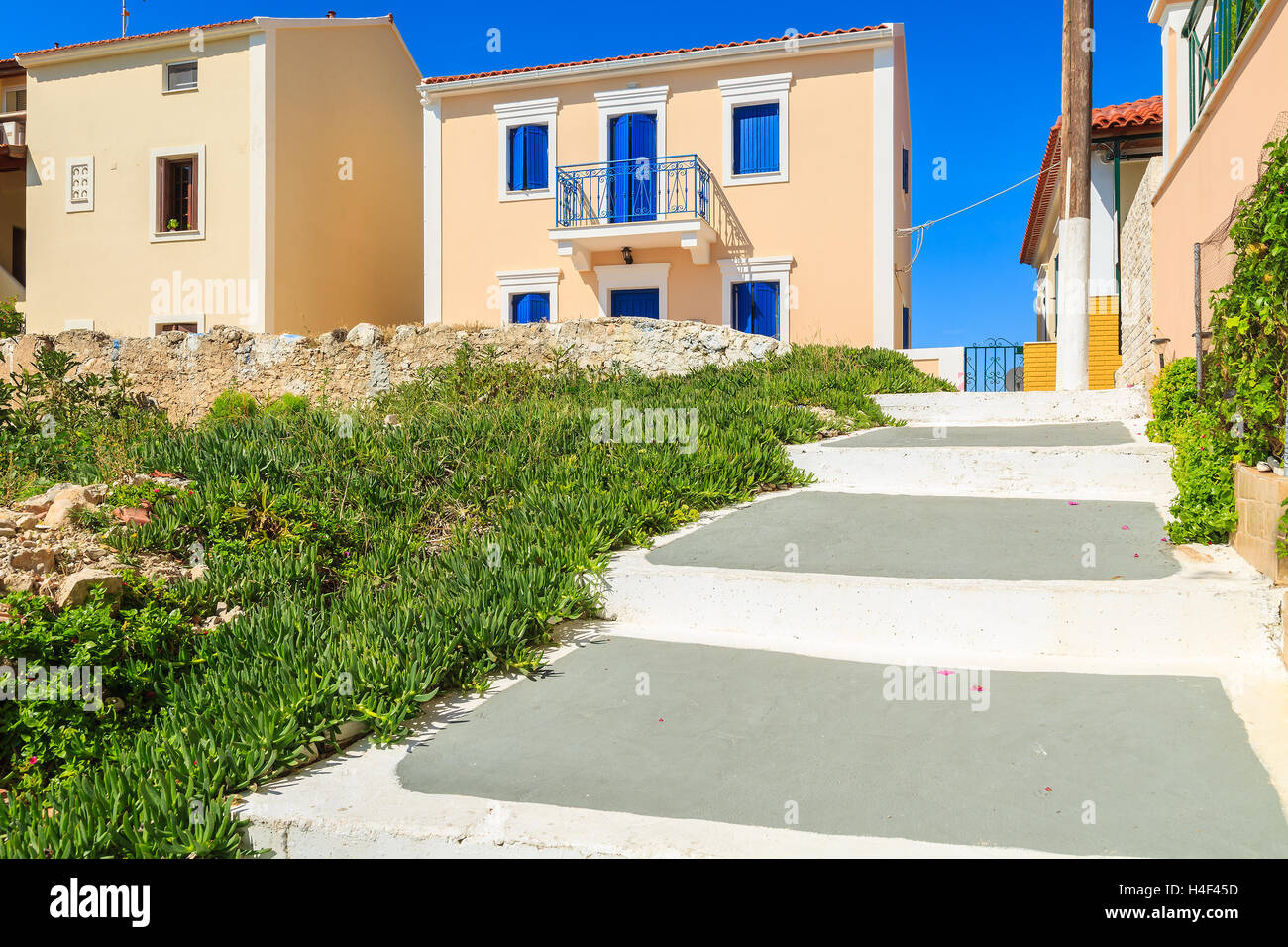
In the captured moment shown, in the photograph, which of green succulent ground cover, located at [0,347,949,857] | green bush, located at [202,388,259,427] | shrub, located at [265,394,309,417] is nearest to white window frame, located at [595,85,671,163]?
shrub, located at [265,394,309,417]

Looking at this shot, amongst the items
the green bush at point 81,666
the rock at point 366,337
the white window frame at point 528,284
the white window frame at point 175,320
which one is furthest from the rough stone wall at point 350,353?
the green bush at point 81,666

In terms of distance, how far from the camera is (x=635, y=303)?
1739 cm

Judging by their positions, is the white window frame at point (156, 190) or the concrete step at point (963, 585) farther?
the white window frame at point (156, 190)

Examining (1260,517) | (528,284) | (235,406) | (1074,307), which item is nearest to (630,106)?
(528,284)

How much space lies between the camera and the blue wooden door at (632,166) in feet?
55.0

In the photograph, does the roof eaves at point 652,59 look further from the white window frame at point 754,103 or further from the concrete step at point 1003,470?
the concrete step at point 1003,470

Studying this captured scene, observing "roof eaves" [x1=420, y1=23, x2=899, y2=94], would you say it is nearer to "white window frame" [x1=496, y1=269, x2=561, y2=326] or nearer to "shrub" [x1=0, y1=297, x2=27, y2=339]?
"white window frame" [x1=496, y1=269, x2=561, y2=326]

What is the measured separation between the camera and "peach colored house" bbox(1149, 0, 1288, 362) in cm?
548

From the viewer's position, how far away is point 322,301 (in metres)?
18.6

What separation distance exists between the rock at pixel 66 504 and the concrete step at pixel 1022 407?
23.3ft

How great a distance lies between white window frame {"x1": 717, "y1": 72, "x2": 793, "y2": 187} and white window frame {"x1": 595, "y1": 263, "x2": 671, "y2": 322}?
221 centimetres
